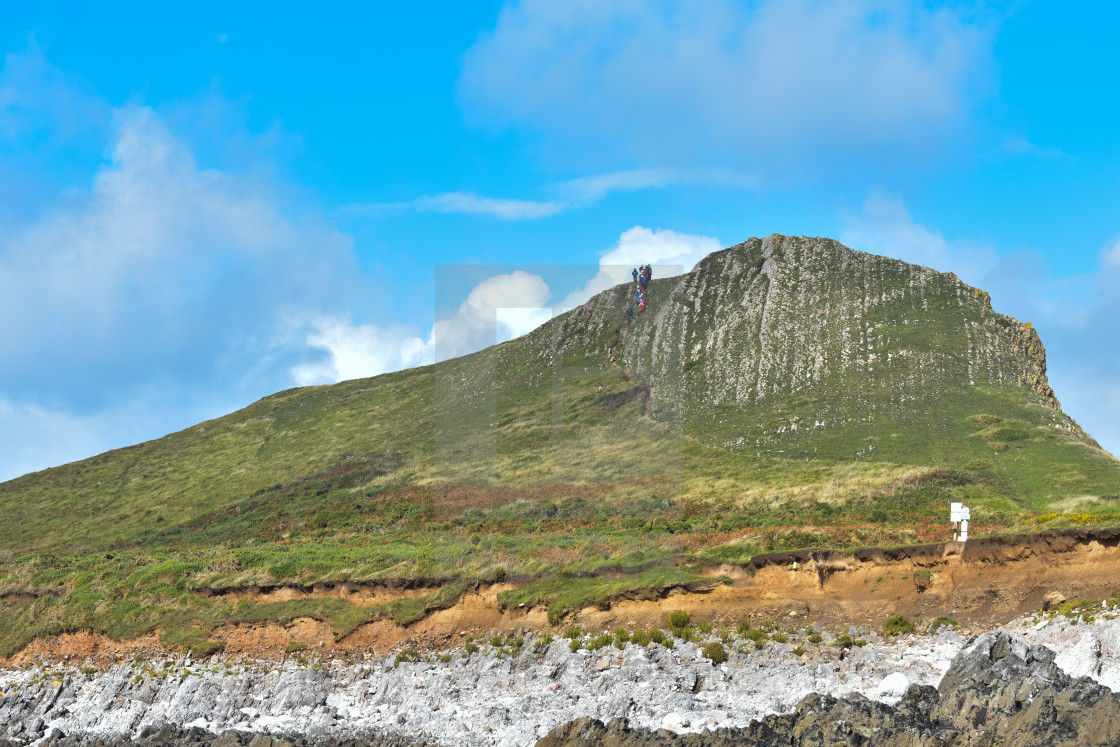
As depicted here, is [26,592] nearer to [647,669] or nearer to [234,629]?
[234,629]

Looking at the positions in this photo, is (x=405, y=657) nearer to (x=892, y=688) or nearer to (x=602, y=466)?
(x=892, y=688)

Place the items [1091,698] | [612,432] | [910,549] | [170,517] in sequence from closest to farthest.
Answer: [1091,698] < [910,549] < [612,432] < [170,517]

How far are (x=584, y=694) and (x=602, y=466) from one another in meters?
35.4

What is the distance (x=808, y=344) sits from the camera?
247 ft

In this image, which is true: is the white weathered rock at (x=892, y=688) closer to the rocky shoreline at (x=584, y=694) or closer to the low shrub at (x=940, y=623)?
the rocky shoreline at (x=584, y=694)

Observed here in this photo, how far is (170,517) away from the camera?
74625 millimetres

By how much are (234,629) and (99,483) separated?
223ft

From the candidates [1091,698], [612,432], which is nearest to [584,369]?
[612,432]

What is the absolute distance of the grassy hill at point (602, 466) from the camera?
119 feet

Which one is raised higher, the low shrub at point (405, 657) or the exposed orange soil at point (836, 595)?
the exposed orange soil at point (836, 595)

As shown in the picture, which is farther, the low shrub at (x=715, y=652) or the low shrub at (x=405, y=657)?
the low shrub at (x=405, y=657)

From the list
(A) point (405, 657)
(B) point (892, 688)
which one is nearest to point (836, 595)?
(B) point (892, 688)

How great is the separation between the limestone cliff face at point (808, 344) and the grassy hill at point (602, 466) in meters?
0.28

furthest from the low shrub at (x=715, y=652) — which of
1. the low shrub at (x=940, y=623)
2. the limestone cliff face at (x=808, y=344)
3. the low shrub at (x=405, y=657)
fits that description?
the limestone cliff face at (x=808, y=344)
